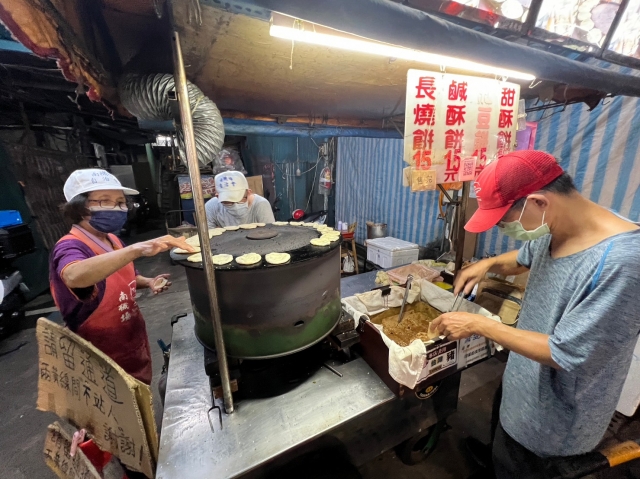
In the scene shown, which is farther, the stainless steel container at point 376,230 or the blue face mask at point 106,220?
the stainless steel container at point 376,230

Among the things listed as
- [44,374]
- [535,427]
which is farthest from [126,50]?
[535,427]

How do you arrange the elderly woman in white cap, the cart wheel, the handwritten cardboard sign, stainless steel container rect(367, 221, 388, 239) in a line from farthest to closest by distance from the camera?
1. stainless steel container rect(367, 221, 388, 239)
2. the cart wheel
3. the elderly woman in white cap
4. the handwritten cardboard sign

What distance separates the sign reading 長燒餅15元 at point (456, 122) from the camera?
2459 mm

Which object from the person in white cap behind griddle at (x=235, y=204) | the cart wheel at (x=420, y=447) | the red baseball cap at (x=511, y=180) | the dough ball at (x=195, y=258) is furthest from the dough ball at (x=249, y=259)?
the cart wheel at (x=420, y=447)

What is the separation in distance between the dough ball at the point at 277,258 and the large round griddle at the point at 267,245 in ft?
0.09

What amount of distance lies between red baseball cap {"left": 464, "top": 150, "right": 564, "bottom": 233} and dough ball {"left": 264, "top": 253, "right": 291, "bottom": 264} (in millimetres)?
1149

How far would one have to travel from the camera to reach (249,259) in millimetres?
1655

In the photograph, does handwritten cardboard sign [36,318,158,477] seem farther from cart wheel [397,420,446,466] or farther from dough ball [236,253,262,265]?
cart wheel [397,420,446,466]

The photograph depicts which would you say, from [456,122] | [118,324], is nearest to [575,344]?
[456,122]

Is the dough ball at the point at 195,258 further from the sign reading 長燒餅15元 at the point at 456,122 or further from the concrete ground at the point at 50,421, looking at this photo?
the concrete ground at the point at 50,421

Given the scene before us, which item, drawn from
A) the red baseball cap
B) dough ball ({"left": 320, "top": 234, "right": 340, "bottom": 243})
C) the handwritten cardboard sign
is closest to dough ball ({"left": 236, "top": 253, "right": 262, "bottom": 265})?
dough ball ({"left": 320, "top": 234, "right": 340, "bottom": 243})

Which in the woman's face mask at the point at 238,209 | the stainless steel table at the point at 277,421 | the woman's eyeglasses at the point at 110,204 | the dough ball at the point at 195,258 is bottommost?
the stainless steel table at the point at 277,421

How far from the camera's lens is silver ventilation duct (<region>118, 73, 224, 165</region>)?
2266 millimetres

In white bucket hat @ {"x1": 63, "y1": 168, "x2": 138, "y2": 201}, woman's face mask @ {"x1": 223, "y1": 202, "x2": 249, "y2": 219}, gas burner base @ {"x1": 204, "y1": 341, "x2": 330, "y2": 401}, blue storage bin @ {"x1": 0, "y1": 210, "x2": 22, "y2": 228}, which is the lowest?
gas burner base @ {"x1": 204, "y1": 341, "x2": 330, "y2": 401}
